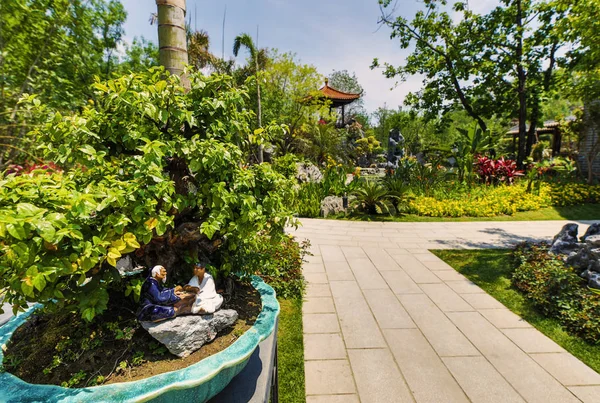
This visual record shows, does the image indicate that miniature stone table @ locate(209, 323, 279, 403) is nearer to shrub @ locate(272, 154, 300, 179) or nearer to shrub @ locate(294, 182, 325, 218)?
shrub @ locate(272, 154, 300, 179)

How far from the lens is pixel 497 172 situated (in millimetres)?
12039

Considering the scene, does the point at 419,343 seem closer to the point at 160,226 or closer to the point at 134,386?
the point at 134,386

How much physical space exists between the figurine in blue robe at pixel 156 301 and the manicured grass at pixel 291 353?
5.11ft

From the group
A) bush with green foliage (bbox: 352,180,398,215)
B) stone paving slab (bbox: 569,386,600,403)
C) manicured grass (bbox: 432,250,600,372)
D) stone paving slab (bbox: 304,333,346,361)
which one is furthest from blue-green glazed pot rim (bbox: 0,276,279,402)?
bush with green foliage (bbox: 352,180,398,215)

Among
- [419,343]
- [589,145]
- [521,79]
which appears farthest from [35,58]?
[589,145]

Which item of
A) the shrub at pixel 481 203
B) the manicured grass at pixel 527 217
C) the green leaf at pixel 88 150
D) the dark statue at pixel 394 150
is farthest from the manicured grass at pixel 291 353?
the dark statue at pixel 394 150

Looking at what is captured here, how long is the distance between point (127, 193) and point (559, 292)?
207 inches

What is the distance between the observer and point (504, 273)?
5094mm

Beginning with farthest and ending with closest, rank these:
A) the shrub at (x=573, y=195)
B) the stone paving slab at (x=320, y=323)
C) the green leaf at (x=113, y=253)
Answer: the shrub at (x=573, y=195)
the stone paving slab at (x=320, y=323)
the green leaf at (x=113, y=253)

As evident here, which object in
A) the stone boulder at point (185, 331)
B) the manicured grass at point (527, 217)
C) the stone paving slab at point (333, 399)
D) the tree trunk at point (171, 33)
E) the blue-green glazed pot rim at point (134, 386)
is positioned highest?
the tree trunk at point (171, 33)

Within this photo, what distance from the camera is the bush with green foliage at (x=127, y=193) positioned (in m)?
1.20

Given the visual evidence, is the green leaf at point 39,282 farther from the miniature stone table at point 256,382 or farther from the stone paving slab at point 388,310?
the stone paving slab at point 388,310

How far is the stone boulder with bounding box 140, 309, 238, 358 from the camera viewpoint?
1.59 m

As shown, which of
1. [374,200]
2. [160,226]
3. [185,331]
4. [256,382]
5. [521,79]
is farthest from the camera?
[521,79]
